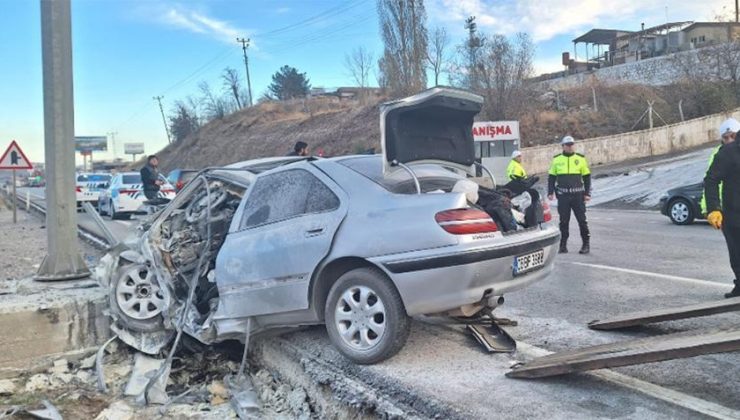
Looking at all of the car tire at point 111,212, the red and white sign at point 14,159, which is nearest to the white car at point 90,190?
the car tire at point 111,212

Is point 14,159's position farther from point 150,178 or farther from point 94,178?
point 94,178

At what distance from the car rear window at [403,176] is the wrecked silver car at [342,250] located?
0.01 metres

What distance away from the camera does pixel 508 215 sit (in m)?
4.44

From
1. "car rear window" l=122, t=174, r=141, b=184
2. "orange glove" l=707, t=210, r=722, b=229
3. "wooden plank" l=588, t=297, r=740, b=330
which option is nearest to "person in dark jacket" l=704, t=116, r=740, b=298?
"orange glove" l=707, t=210, r=722, b=229

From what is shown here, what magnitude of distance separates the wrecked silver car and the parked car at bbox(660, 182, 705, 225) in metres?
9.34

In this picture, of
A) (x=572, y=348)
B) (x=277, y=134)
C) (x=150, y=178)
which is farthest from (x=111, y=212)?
(x=277, y=134)

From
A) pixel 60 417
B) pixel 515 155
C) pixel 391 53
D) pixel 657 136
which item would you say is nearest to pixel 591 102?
pixel 657 136

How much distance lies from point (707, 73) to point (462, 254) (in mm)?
38906

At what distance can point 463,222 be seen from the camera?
387 centimetres

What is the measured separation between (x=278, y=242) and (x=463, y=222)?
1.50m

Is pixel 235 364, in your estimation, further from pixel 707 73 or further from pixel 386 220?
pixel 707 73

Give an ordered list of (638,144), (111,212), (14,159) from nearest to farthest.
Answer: (14,159) → (111,212) → (638,144)

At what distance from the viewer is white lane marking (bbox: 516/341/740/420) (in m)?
3.10

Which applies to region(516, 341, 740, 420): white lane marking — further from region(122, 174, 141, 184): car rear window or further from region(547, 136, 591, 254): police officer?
region(122, 174, 141, 184): car rear window
